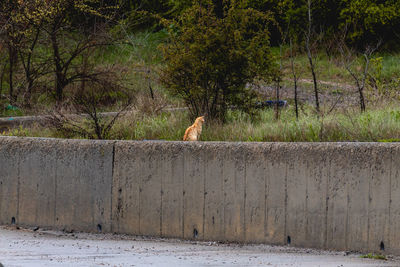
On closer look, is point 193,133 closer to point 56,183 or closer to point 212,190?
point 212,190

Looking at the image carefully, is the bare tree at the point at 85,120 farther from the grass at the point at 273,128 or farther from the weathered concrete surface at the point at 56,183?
the weathered concrete surface at the point at 56,183

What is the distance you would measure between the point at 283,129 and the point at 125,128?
2.51 m

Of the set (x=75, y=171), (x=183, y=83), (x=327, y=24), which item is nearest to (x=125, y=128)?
(x=183, y=83)

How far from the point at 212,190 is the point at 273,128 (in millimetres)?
1877

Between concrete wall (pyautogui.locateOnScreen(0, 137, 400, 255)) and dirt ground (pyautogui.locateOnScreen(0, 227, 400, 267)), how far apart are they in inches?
6.6

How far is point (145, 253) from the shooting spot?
6793mm

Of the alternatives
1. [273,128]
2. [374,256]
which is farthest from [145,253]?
[273,128]

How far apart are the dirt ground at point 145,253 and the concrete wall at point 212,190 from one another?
168 mm

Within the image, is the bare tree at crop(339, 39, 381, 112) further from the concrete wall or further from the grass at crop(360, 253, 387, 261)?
the grass at crop(360, 253, 387, 261)

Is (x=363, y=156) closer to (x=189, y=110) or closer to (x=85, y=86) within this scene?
(x=189, y=110)

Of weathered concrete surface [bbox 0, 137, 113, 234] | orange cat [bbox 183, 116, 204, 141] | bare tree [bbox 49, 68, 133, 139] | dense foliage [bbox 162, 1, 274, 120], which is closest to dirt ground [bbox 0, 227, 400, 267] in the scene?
weathered concrete surface [bbox 0, 137, 113, 234]

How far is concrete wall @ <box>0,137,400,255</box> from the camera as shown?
6.88 m

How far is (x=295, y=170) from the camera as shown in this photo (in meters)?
7.11

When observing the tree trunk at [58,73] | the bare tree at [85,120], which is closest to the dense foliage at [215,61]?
the bare tree at [85,120]
